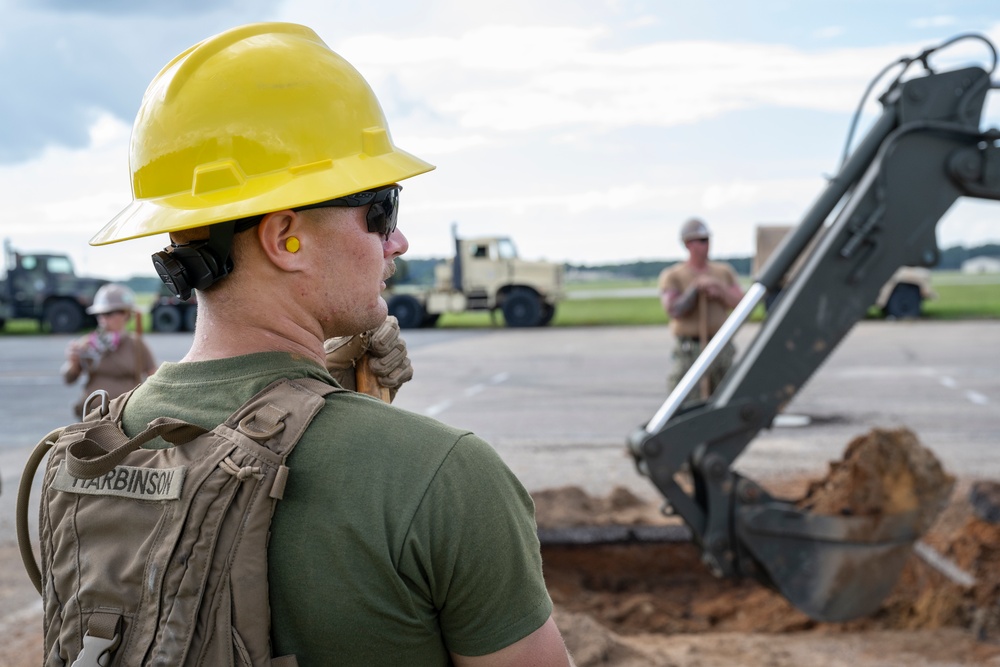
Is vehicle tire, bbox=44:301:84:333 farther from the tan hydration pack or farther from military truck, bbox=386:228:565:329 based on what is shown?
the tan hydration pack

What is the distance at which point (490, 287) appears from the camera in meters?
29.0

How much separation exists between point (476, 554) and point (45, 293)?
33.1 metres

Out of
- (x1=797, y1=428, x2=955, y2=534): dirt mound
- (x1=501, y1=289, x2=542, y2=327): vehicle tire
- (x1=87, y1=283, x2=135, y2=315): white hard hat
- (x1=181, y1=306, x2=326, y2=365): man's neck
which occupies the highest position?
(x1=181, y1=306, x2=326, y2=365): man's neck

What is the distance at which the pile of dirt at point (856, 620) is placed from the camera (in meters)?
5.44

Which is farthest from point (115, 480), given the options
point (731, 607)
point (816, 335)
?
point (731, 607)

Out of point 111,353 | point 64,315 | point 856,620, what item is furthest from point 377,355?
point 64,315

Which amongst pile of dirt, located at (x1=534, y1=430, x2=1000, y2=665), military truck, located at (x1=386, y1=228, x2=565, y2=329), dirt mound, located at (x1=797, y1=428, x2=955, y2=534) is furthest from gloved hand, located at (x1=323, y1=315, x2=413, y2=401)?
military truck, located at (x1=386, y1=228, x2=565, y2=329)

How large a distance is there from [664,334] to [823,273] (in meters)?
19.8

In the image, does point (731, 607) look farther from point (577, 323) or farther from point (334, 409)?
point (577, 323)

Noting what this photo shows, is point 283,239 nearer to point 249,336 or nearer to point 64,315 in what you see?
point 249,336

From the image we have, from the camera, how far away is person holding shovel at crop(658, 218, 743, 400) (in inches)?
339

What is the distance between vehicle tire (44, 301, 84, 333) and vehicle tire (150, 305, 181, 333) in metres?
2.49

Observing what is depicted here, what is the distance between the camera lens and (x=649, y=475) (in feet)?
16.9

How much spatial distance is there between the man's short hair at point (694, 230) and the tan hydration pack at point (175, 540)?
752 centimetres
